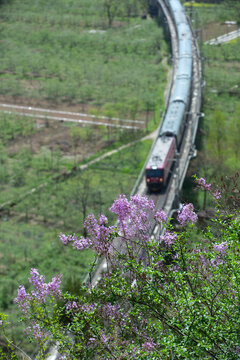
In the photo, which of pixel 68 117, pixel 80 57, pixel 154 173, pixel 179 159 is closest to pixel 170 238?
pixel 154 173

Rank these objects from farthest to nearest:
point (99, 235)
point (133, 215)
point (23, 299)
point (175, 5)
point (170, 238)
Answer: point (175, 5) < point (133, 215) < point (99, 235) < point (170, 238) < point (23, 299)

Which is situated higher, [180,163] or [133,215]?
[133,215]

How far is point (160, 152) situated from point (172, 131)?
4475 millimetres

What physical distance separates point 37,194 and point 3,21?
226 feet

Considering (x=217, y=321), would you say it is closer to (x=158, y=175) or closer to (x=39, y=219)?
(x=158, y=175)

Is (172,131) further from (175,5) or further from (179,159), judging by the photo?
(175,5)

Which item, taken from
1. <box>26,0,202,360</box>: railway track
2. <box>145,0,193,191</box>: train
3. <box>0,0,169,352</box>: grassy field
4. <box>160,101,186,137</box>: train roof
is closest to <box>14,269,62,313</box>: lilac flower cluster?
<box>26,0,202,360</box>: railway track

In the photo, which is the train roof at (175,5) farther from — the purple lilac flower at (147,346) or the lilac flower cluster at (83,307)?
the purple lilac flower at (147,346)

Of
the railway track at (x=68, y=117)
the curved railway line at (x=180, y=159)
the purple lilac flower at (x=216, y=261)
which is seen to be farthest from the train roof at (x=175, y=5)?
the purple lilac flower at (x=216, y=261)

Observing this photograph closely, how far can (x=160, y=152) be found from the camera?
172ft

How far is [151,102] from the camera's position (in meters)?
80.8

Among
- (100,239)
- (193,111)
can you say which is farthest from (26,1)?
(100,239)

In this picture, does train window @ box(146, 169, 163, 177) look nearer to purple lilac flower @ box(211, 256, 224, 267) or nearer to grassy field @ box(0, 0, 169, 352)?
grassy field @ box(0, 0, 169, 352)

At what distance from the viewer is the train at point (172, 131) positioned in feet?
167
